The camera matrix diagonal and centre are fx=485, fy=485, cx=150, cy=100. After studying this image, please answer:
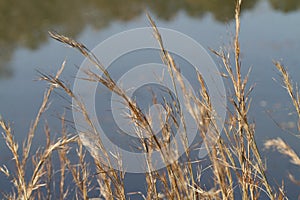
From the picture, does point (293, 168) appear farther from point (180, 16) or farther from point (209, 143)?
point (180, 16)

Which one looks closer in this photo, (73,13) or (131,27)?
(131,27)

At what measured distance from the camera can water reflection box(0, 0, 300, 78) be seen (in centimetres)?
529

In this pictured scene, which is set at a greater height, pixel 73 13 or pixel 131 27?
pixel 73 13

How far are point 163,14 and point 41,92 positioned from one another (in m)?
2.19

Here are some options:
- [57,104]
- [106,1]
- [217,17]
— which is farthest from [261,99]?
[106,1]

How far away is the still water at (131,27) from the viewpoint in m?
3.20

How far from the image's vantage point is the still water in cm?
320

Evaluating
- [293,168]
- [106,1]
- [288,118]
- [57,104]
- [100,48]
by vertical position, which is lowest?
[293,168]

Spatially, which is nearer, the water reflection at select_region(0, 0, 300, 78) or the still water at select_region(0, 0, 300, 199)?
the still water at select_region(0, 0, 300, 199)

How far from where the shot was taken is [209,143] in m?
0.98

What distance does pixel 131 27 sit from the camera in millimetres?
4871

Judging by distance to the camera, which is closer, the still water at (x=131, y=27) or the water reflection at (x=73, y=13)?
the still water at (x=131, y=27)

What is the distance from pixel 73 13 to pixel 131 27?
121cm

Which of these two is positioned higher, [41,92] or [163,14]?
[163,14]
